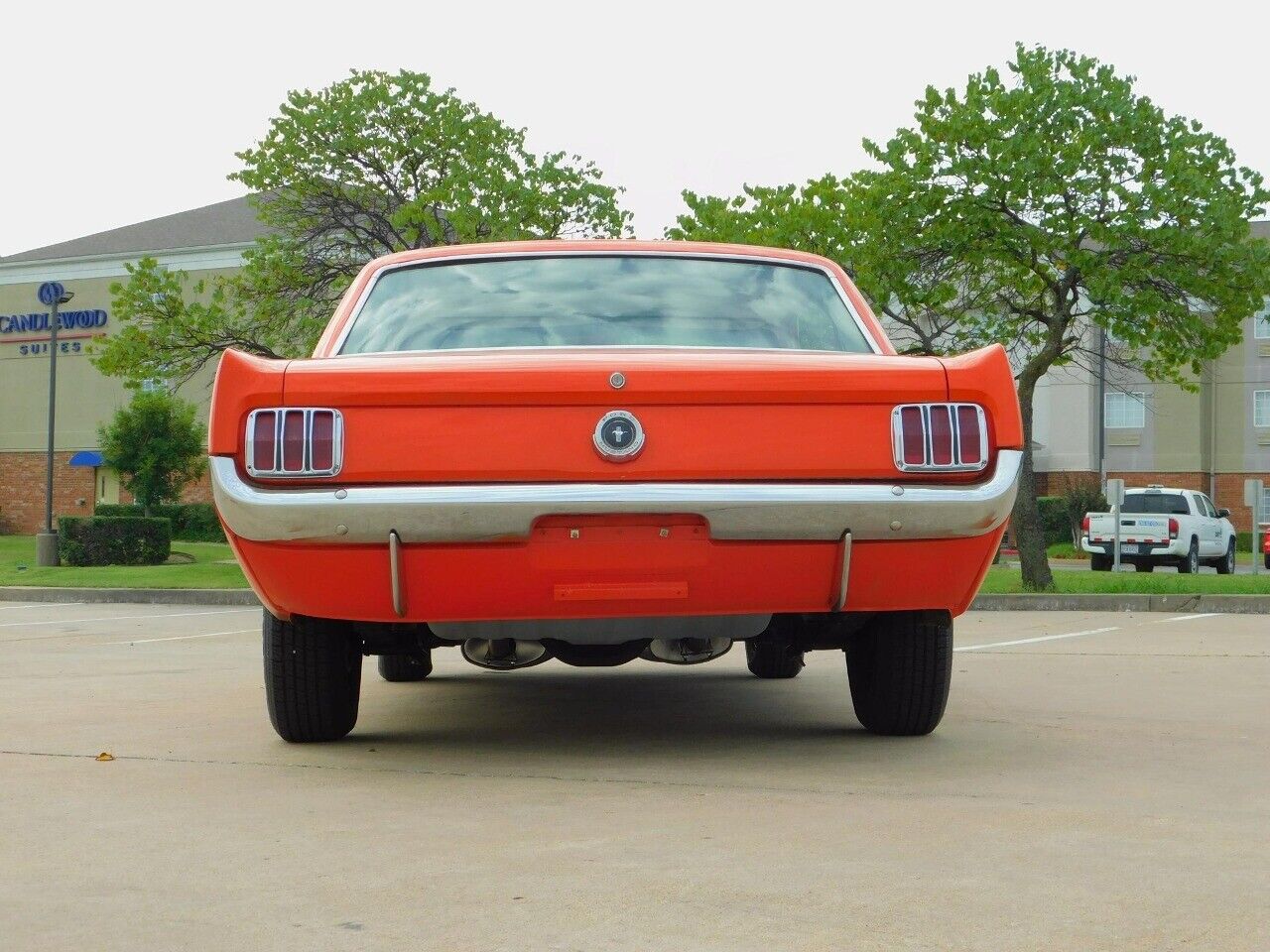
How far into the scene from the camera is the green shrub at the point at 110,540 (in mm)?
27891

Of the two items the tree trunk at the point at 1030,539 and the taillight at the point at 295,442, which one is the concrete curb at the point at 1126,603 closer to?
the tree trunk at the point at 1030,539

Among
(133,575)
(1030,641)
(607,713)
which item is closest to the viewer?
(607,713)

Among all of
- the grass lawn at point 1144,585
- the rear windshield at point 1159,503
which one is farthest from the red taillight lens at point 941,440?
the rear windshield at point 1159,503

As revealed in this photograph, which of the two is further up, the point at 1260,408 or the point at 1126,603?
the point at 1260,408

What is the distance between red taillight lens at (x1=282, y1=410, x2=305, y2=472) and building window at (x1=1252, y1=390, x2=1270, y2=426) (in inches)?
2162

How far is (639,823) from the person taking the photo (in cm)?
420

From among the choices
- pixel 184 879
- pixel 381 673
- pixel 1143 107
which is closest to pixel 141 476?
pixel 1143 107

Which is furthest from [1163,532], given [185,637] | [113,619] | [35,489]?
[35,489]

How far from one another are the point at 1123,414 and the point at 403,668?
163 ft

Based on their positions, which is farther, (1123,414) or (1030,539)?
(1123,414)

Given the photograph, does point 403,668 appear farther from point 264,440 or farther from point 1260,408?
point 1260,408

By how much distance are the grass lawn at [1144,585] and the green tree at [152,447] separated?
1971 centimetres

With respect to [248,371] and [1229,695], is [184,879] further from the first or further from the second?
[1229,695]

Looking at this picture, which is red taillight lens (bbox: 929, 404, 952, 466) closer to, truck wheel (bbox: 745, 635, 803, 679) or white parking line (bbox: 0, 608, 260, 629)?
truck wheel (bbox: 745, 635, 803, 679)
